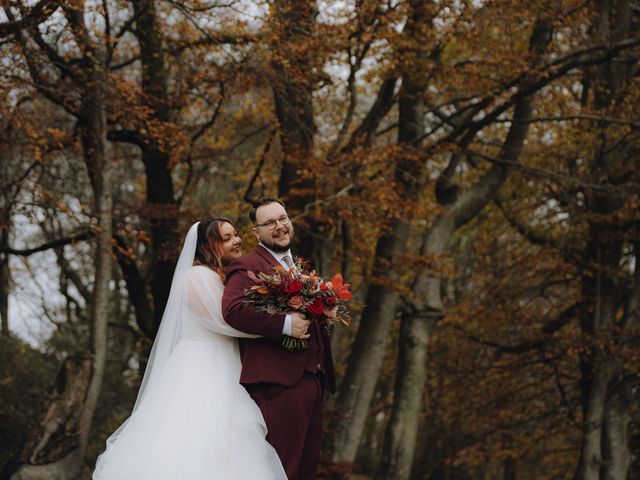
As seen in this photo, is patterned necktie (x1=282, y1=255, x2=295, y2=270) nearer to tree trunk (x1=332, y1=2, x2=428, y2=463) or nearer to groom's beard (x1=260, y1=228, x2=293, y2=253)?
groom's beard (x1=260, y1=228, x2=293, y2=253)

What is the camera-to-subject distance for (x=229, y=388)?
5387 mm

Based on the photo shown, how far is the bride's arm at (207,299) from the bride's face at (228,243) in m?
0.18

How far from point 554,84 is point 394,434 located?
683 centimetres

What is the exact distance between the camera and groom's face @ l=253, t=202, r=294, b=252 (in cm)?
557

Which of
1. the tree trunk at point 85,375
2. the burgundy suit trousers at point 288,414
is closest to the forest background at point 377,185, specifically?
the tree trunk at point 85,375

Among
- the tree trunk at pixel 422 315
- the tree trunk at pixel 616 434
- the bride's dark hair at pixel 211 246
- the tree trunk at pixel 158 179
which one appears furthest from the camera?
the tree trunk at pixel 616 434

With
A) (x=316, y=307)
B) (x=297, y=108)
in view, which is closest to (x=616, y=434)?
(x=297, y=108)

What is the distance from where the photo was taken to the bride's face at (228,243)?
19.3ft

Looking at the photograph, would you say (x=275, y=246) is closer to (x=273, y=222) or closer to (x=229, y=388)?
(x=273, y=222)

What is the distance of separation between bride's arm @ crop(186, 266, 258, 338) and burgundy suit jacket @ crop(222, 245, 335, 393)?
0.14 metres

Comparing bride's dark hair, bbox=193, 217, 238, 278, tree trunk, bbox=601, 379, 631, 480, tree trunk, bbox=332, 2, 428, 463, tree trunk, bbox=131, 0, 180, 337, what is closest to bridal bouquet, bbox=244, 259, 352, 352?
bride's dark hair, bbox=193, 217, 238, 278

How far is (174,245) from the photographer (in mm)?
12172

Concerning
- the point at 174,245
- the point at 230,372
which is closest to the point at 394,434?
the point at 174,245

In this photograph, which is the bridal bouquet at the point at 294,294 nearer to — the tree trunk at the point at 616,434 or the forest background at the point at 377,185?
the forest background at the point at 377,185
